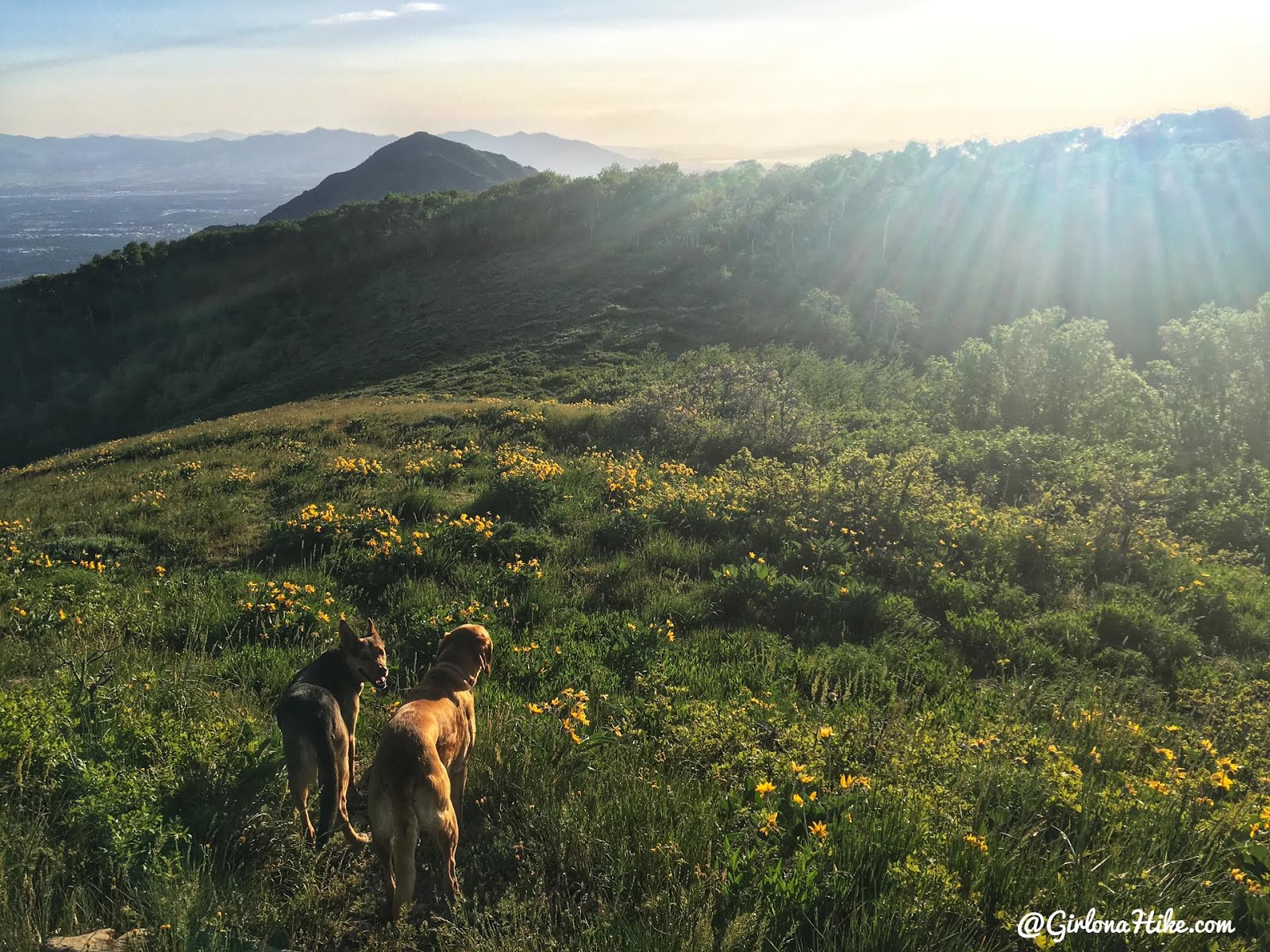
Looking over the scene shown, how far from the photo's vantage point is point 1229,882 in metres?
3.19

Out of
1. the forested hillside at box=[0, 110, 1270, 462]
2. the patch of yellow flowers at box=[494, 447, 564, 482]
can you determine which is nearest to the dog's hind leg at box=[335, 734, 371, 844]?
the patch of yellow flowers at box=[494, 447, 564, 482]

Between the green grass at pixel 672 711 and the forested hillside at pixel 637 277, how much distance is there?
18.7 meters

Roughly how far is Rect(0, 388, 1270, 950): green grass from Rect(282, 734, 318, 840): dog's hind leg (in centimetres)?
14

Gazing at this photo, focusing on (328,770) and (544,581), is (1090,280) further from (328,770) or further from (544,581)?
(328,770)

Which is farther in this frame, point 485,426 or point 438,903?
point 485,426

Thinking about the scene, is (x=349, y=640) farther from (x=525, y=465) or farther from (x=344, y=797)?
(x=525, y=465)

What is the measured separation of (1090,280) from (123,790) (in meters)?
55.4

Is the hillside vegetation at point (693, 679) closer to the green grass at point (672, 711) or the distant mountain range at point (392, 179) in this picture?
the green grass at point (672, 711)

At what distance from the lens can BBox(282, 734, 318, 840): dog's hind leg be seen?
350cm

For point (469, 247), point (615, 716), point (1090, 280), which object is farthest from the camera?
point (469, 247)

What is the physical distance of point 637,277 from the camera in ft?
163

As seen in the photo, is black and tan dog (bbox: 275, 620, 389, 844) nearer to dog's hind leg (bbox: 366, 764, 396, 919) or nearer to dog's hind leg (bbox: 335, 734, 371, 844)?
dog's hind leg (bbox: 335, 734, 371, 844)

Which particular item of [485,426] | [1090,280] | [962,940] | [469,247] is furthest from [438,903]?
[469,247]

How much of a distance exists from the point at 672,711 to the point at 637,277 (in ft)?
157
